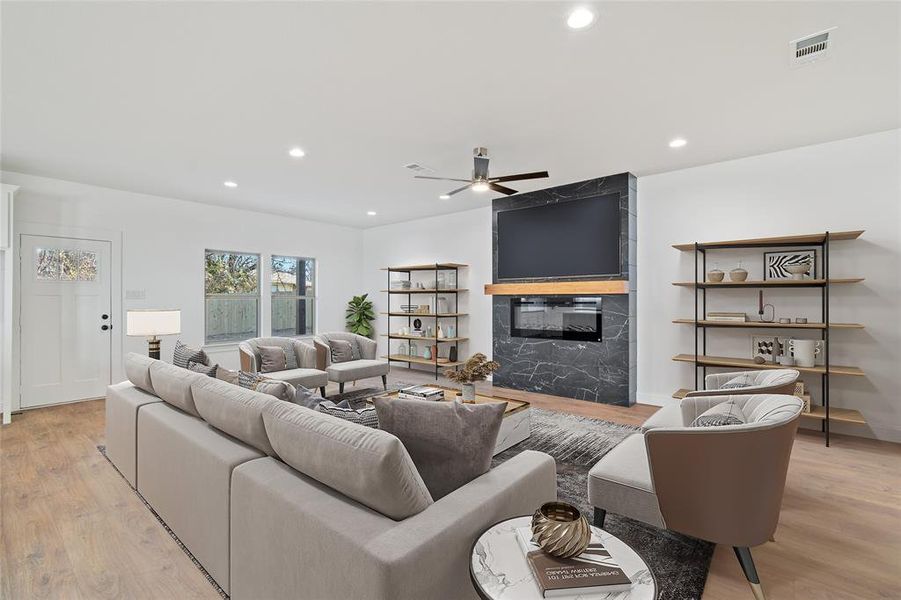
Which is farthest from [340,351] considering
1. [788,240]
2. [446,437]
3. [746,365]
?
[788,240]

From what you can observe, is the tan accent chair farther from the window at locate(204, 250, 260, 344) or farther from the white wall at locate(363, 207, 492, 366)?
the window at locate(204, 250, 260, 344)

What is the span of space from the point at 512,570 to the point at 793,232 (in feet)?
15.2

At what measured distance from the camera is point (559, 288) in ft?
17.8

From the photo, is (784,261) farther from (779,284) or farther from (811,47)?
(811,47)

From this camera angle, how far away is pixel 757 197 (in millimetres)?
4367

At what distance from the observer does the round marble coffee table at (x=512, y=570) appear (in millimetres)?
1083

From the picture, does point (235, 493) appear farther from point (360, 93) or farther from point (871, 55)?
point (871, 55)

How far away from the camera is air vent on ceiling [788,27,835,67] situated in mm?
2371

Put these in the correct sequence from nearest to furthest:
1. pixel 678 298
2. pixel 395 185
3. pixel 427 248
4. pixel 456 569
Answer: pixel 456 569 < pixel 678 298 < pixel 395 185 < pixel 427 248

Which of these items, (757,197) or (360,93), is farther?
(757,197)

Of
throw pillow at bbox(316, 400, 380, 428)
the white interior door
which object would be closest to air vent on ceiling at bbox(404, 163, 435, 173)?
throw pillow at bbox(316, 400, 380, 428)

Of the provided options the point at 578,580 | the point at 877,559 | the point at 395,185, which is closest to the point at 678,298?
the point at 877,559

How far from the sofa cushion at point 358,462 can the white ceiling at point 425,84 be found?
2007 mm

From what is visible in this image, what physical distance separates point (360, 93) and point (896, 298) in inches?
191
